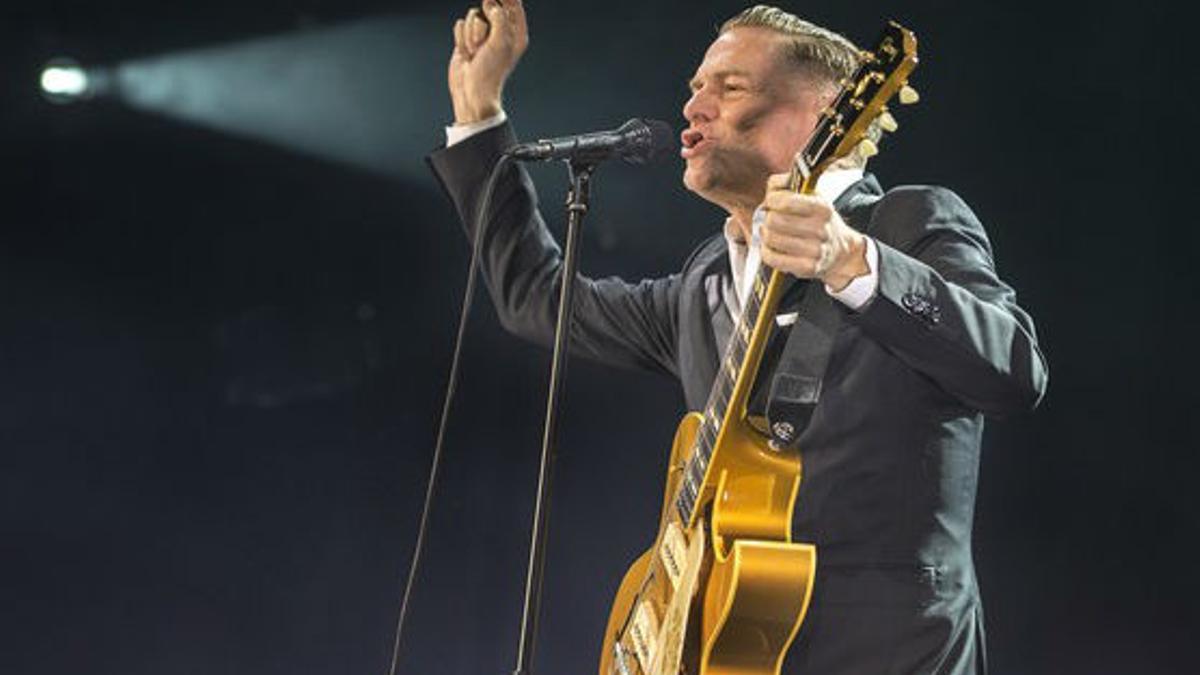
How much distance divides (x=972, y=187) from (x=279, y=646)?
233 cm

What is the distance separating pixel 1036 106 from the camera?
408cm

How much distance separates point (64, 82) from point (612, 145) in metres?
2.57

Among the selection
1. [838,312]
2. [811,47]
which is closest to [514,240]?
[811,47]

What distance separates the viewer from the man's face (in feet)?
8.22

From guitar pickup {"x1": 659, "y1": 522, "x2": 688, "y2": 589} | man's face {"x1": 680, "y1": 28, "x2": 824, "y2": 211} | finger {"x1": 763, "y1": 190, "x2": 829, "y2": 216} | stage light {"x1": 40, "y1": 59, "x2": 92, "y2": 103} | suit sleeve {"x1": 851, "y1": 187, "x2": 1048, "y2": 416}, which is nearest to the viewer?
finger {"x1": 763, "y1": 190, "x2": 829, "y2": 216}

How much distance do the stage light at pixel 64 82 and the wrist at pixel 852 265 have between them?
310 cm

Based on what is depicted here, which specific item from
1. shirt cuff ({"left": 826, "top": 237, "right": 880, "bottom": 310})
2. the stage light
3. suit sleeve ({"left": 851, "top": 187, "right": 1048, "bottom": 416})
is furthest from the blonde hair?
the stage light

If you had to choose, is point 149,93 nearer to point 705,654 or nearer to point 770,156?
point 770,156

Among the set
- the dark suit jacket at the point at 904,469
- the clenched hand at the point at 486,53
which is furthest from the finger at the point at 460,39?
the dark suit jacket at the point at 904,469

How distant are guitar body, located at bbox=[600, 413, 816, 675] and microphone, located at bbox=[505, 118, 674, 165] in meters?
0.52

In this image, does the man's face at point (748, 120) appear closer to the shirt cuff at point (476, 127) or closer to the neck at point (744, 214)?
the neck at point (744, 214)


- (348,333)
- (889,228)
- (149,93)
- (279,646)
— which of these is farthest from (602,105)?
(889,228)

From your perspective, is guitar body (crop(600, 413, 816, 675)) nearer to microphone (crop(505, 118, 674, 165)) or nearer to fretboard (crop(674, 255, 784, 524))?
fretboard (crop(674, 255, 784, 524))

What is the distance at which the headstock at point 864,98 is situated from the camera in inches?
70.7
